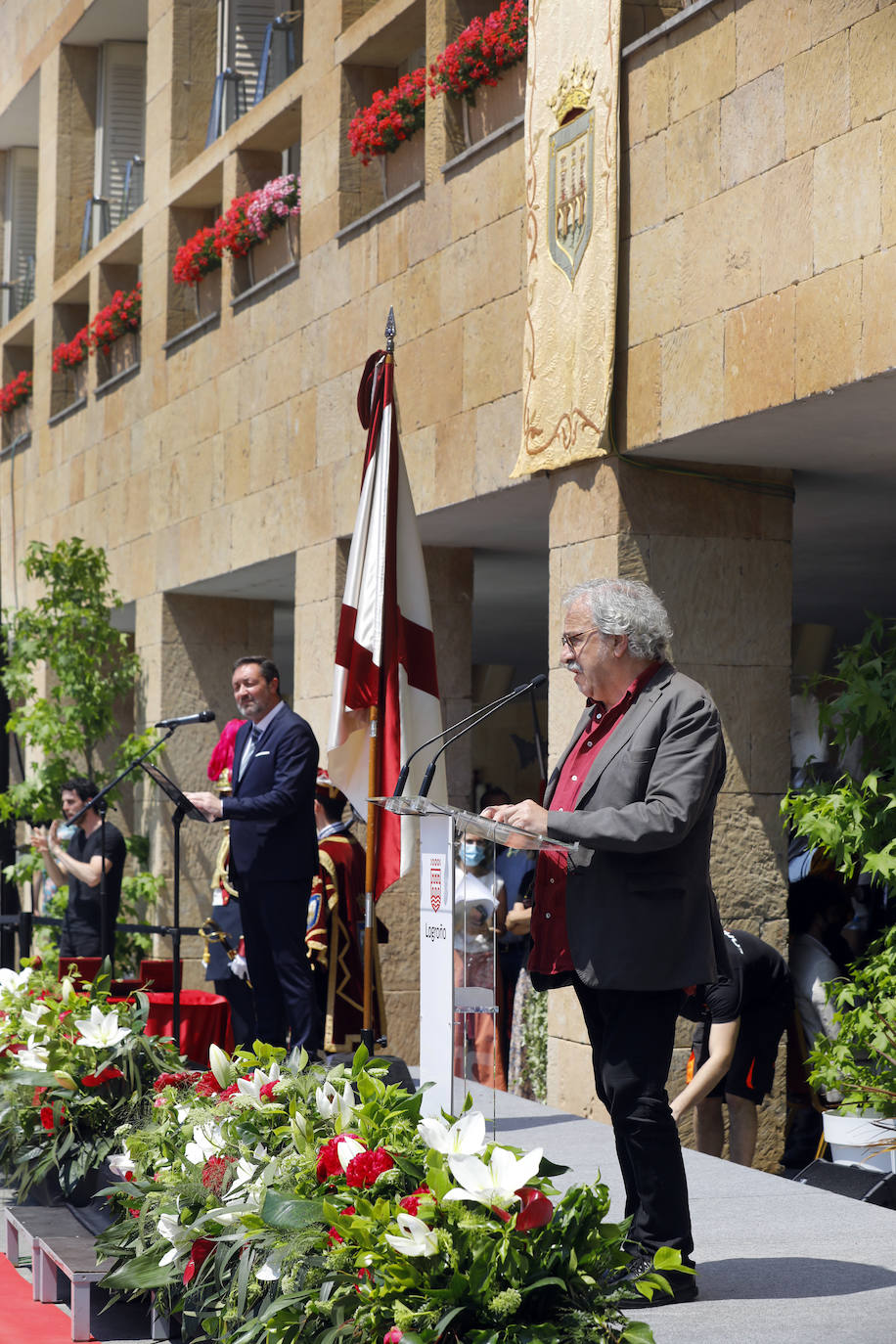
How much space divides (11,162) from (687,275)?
13909mm

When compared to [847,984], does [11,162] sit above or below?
above

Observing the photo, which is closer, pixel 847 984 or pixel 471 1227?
pixel 471 1227

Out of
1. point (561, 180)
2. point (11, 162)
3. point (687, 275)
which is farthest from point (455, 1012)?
point (11, 162)

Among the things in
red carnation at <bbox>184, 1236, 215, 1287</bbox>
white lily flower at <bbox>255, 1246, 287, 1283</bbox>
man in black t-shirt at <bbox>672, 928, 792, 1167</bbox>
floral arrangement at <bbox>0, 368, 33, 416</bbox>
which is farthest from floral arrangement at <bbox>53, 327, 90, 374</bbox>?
white lily flower at <bbox>255, 1246, 287, 1283</bbox>

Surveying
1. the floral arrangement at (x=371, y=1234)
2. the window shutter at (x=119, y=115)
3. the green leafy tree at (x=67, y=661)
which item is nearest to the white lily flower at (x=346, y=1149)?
the floral arrangement at (x=371, y=1234)

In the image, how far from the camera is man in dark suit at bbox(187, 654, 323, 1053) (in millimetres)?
6617

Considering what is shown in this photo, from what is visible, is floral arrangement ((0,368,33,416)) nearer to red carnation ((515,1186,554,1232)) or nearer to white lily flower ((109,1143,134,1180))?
white lily flower ((109,1143,134,1180))

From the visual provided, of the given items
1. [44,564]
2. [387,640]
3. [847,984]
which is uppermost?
[44,564]

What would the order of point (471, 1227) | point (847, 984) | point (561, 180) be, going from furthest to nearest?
point (561, 180)
point (847, 984)
point (471, 1227)

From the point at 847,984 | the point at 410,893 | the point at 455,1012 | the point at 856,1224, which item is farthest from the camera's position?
the point at 410,893

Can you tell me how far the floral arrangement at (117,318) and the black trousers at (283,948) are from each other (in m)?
7.55

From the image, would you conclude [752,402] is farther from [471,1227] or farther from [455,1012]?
[471,1227]

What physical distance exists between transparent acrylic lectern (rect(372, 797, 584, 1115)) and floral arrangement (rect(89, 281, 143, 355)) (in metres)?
9.62

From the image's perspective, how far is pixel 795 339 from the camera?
19.5 ft
